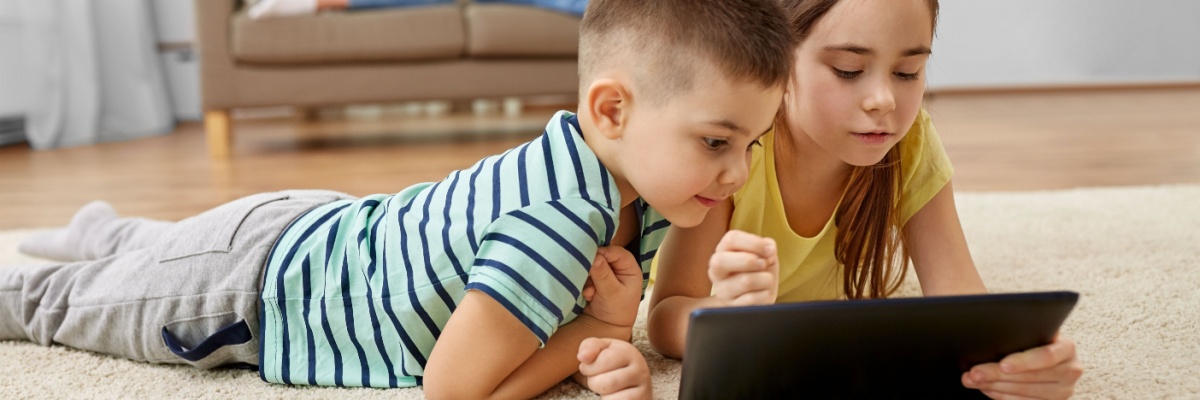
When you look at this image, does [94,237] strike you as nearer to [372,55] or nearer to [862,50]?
[862,50]

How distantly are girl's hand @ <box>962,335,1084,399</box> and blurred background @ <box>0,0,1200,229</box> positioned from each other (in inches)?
55.5

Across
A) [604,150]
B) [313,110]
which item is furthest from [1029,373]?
[313,110]

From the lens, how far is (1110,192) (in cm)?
191

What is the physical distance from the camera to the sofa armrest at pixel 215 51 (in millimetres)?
2725

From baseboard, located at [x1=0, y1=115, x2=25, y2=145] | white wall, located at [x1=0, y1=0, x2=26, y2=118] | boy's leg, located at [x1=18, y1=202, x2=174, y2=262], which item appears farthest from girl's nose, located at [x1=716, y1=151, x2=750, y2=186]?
baseboard, located at [x1=0, y1=115, x2=25, y2=145]

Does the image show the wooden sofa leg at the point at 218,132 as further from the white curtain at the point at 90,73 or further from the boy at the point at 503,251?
the boy at the point at 503,251

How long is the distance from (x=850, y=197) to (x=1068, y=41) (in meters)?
4.34

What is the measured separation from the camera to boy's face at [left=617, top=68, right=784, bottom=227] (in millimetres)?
749

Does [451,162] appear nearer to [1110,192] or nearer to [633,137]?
[1110,192]

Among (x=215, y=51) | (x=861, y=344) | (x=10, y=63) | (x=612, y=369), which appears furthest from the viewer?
(x=10, y=63)

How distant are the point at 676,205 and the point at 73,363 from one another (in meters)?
0.63

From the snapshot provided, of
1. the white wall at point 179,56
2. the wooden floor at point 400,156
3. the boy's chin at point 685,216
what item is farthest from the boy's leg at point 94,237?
the white wall at point 179,56

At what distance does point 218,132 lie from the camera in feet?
9.38

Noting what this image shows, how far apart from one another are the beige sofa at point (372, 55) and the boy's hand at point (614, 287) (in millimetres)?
2081
